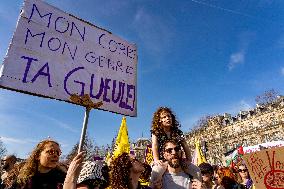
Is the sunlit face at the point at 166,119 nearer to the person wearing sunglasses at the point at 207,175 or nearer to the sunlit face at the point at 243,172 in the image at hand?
the person wearing sunglasses at the point at 207,175

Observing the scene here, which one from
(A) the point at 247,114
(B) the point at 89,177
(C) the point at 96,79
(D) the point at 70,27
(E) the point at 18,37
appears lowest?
(B) the point at 89,177

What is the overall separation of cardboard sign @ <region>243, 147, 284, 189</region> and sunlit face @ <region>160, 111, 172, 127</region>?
116cm

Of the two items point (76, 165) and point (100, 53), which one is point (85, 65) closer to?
point (100, 53)

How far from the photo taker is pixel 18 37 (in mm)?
3027

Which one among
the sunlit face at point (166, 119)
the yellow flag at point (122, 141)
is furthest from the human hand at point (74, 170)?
the yellow flag at point (122, 141)

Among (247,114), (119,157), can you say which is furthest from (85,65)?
(247,114)

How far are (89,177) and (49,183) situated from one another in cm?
91

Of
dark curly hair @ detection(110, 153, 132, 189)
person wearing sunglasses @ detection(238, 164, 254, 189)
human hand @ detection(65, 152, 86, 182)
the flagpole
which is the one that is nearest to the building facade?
person wearing sunglasses @ detection(238, 164, 254, 189)

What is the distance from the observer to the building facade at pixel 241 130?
2162 inches

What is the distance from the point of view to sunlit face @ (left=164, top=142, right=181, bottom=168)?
3.60m

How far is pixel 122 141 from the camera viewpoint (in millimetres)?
8875

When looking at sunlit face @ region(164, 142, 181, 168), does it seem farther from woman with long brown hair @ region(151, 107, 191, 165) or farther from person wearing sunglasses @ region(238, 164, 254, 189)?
person wearing sunglasses @ region(238, 164, 254, 189)

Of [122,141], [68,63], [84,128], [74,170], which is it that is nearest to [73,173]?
[74,170]

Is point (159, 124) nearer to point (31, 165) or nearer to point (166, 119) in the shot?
point (166, 119)
